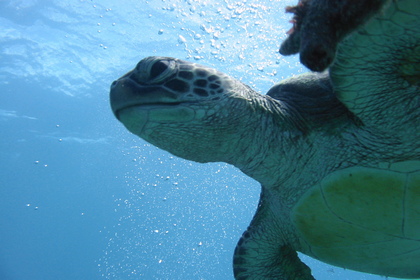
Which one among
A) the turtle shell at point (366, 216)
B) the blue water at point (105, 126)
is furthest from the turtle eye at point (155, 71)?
the blue water at point (105, 126)

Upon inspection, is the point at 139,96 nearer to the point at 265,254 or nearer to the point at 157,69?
the point at 157,69

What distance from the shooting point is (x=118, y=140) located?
77.4 feet

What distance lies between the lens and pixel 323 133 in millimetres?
1677

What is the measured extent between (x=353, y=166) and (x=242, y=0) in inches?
375

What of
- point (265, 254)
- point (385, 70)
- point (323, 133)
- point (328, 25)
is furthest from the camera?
point (265, 254)

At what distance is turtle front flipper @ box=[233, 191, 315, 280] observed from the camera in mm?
2189

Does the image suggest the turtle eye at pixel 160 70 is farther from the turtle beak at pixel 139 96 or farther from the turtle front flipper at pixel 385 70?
the turtle front flipper at pixel 385 70

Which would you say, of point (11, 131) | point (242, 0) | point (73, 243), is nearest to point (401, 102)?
point (242, 0)

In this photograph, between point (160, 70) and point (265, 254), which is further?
point (265, 254)

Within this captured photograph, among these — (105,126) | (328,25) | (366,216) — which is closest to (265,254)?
(366,216)

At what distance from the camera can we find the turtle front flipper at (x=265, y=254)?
2.19 m

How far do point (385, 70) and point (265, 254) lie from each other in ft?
5.17

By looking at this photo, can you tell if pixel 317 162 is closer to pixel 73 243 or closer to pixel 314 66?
pixel 314 66

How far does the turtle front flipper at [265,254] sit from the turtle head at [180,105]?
93cm
